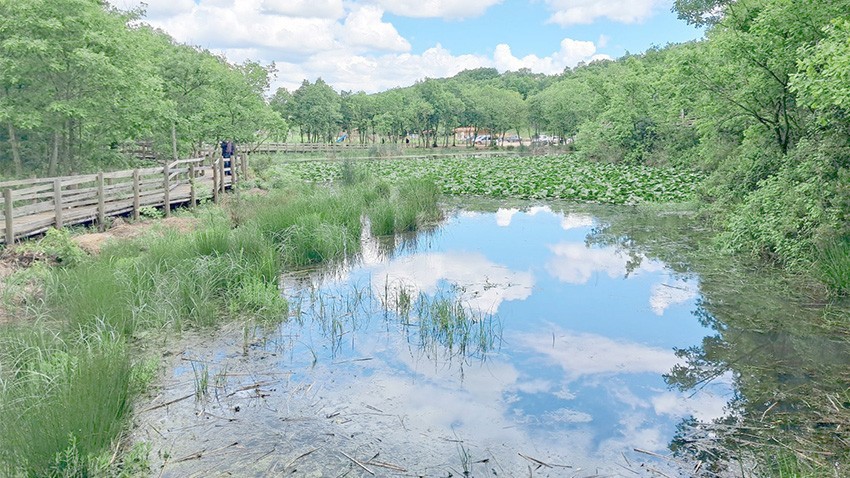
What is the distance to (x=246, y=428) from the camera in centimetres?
487

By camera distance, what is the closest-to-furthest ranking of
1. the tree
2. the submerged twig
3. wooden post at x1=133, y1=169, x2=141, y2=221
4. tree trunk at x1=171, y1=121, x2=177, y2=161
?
the submerged twig, wooden post at x1=133, y1=169, x2=141, y2=221, tree trunk at x1=171, y1=121, x2=177, y2=161, the tree

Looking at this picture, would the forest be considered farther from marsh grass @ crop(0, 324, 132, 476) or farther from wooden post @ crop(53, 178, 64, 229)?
marsh grass @ crop(0, 324, 132, 476)

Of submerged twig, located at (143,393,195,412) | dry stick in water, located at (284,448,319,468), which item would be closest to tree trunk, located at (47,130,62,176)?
submerged twig, located at (143,393,195,412)

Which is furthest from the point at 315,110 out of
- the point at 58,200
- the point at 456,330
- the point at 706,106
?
the point at 456,330

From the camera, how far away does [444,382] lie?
5.93m

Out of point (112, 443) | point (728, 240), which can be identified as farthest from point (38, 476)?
point (728, 240)

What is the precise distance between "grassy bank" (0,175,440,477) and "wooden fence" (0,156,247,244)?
118 cm

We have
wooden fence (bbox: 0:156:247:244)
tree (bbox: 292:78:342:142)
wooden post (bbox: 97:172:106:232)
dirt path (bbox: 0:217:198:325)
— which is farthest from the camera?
tree (bbox: 292:78:342:142)

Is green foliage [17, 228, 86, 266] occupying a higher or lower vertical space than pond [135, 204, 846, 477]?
higher

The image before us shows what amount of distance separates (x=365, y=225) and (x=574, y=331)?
25.6 feet

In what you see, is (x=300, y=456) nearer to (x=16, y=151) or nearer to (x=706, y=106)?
(x=706, y=106)

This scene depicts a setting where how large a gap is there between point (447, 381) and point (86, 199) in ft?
31.1

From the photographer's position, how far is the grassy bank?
3887 mm

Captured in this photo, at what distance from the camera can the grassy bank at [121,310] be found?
3.89 meters
